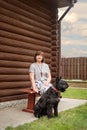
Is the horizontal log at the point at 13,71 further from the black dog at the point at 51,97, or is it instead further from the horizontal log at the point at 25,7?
the black dog at the point at 51,97

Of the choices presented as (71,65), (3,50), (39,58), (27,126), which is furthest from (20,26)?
(71,65)

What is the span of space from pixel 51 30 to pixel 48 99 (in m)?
5.28

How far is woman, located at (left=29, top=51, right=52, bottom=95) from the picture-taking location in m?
8.83

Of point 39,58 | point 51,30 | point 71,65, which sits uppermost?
point 51,30

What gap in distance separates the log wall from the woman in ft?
3.37

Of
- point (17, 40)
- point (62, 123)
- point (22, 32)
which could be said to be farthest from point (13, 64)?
point (62, 123)

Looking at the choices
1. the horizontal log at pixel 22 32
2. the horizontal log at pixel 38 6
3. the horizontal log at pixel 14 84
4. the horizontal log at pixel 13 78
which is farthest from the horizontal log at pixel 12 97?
the horizontal log at pixel 38 6

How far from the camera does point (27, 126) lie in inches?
274

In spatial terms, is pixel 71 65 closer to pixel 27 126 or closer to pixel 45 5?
pixel 45 5

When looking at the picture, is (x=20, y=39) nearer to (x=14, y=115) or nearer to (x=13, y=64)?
(x=13, y=64)

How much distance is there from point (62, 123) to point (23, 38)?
3968 mm

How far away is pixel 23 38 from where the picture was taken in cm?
1067

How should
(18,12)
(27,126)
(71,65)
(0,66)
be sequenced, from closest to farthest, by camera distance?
(27,126)
(0,66)
(18,12)
(71,65)

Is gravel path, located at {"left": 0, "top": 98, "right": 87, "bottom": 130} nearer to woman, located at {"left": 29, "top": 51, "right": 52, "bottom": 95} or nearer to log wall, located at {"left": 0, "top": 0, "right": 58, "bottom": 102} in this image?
log wall, located at {"left": 0, "top": 0, "right": 58, "bottom": 102}
